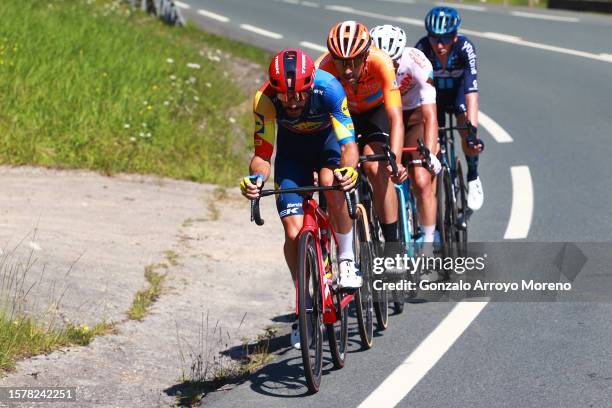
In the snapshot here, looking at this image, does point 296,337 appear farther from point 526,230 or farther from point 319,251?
point 526,230

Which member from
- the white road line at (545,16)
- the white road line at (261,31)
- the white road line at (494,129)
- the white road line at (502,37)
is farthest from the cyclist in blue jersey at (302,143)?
the white road line at (545,16)

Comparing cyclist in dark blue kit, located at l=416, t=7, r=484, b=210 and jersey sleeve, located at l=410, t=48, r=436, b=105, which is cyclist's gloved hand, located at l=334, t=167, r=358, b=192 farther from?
cyclist in dark blue kit, located at l=416, t=7, r=484, b=210

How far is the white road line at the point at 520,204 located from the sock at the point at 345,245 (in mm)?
3351

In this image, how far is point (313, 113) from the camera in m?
6.61

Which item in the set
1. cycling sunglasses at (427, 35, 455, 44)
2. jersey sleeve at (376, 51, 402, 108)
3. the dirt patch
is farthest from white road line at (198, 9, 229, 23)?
jersey sleeve at (376, 51, 402, 108)

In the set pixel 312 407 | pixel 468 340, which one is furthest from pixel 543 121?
pixel 312 407

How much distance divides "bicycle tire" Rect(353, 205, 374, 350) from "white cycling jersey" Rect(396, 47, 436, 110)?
53.4 inches

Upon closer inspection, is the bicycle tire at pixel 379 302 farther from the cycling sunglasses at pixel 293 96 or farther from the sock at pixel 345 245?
the cycling sunglasses at pixel 293 96

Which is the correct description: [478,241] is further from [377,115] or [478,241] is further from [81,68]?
[81,68]

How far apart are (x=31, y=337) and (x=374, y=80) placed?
278 cm

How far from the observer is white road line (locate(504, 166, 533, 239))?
33.3 ft

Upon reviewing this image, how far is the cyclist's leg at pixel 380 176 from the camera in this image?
7727 mm

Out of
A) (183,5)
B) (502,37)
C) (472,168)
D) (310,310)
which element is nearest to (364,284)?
(310,310)

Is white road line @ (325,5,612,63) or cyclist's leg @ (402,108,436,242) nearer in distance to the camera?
cyclist's leg @ (402,108,436,242)
